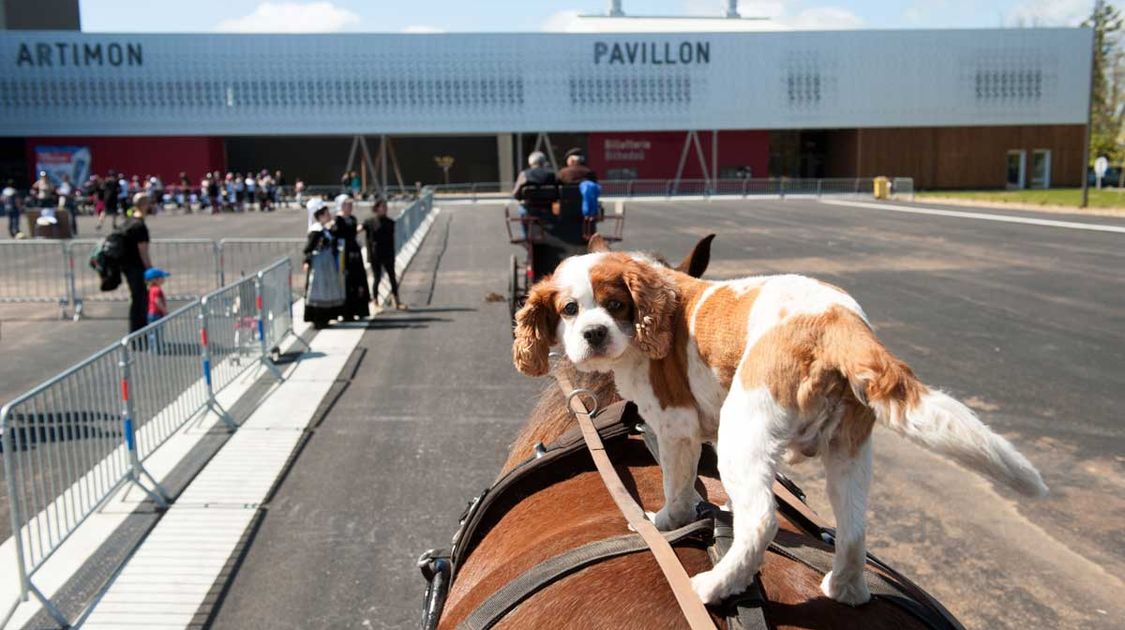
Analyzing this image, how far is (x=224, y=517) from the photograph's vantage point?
6242 mm

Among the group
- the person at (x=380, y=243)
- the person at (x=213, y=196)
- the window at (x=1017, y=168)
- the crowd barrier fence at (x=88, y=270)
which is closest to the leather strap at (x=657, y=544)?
the crowd barrier fence at (x=88, y=270)

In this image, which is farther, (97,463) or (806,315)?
(97,463)

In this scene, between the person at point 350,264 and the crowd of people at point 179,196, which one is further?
the crowd of people at point 179,196

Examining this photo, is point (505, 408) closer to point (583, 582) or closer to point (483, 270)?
point (583, 582)

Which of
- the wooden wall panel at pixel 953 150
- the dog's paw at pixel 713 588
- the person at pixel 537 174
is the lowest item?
the dog's paw at pixel 713 588

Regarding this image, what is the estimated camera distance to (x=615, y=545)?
7.14ft

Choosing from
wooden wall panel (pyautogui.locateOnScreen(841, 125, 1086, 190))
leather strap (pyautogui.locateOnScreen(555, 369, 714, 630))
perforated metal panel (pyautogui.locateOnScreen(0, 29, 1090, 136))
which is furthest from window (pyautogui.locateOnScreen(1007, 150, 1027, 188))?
leather strap (pyautogui.locateOnScreen(555, 369, 714, 630))

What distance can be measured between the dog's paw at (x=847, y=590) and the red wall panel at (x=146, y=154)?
59020 mm

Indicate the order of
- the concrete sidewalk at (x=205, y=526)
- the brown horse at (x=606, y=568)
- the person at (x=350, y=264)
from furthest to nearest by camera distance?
the person at (x=350, y=264) → the concrete sidewalk at (x=205, y=526) → the brown horse at (x=606, y=568)

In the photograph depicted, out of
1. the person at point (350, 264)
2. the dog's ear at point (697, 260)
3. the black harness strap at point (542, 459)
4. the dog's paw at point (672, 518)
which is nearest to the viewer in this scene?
the dog's paw at point (672, 518)

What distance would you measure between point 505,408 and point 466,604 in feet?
21.1

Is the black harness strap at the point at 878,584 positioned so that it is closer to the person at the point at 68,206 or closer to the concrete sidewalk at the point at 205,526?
the concrete sidewalk at the point at 205,526

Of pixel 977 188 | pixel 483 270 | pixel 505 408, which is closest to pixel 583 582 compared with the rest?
pixel 505 408

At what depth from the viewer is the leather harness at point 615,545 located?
205 cm
